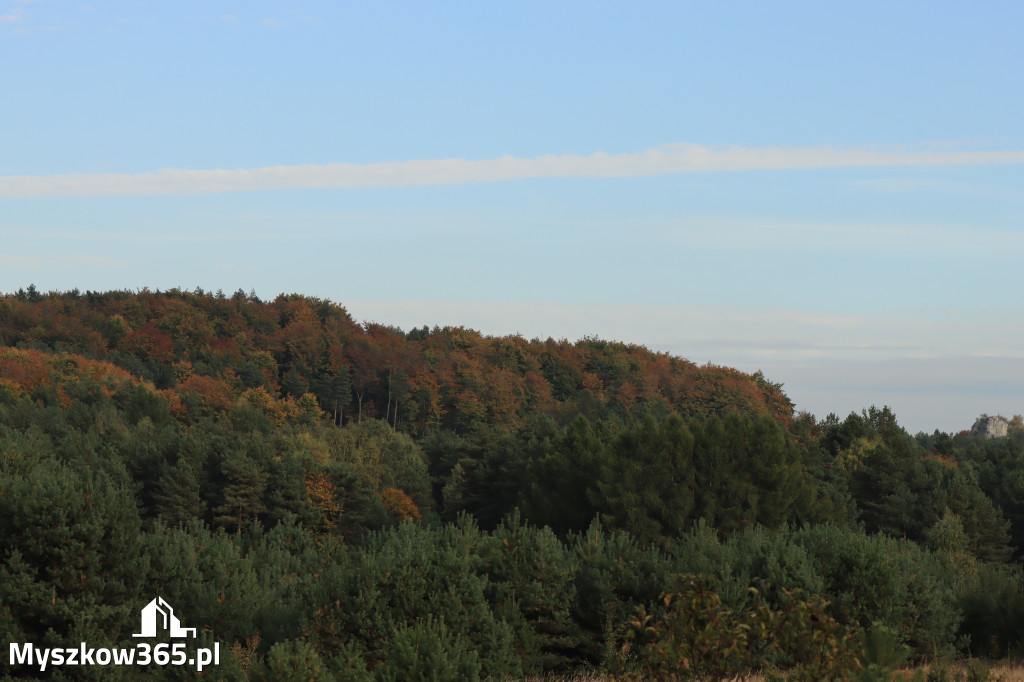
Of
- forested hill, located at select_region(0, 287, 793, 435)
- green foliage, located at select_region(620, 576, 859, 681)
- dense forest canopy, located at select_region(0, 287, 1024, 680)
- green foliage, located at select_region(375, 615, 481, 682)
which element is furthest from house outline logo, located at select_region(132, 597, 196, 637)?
forested hill, located at select_region(0, 287, 793, 435)

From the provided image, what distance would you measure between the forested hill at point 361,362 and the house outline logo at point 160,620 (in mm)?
107413

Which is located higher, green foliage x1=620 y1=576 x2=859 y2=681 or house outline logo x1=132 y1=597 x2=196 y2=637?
green foliage x1=620 y1=576 x2=859 y2=681

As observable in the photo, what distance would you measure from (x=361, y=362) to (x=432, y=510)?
256 ft

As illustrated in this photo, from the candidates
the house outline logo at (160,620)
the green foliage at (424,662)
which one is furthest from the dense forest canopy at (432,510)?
the house outline logo at (160,620)

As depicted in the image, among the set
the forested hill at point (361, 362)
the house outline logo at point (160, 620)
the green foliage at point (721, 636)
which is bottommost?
the house outline logo at point (160, 620)

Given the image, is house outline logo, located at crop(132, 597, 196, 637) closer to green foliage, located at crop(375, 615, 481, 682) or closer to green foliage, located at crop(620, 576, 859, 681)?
green foliage, located at crop(375, 615, 481, 682)

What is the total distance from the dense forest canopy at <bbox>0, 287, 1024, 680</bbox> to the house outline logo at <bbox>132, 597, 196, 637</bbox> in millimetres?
397

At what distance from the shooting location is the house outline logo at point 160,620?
24031mm

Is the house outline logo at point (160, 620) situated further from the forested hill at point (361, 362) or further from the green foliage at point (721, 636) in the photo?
the forested hill at point (361, 362)

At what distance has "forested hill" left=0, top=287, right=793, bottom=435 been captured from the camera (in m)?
148

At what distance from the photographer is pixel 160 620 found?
82.0 ft

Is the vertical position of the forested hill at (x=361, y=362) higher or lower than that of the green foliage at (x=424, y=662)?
higher

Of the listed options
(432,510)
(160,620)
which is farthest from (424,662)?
(432,510)

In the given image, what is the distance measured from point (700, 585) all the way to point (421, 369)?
149 m
